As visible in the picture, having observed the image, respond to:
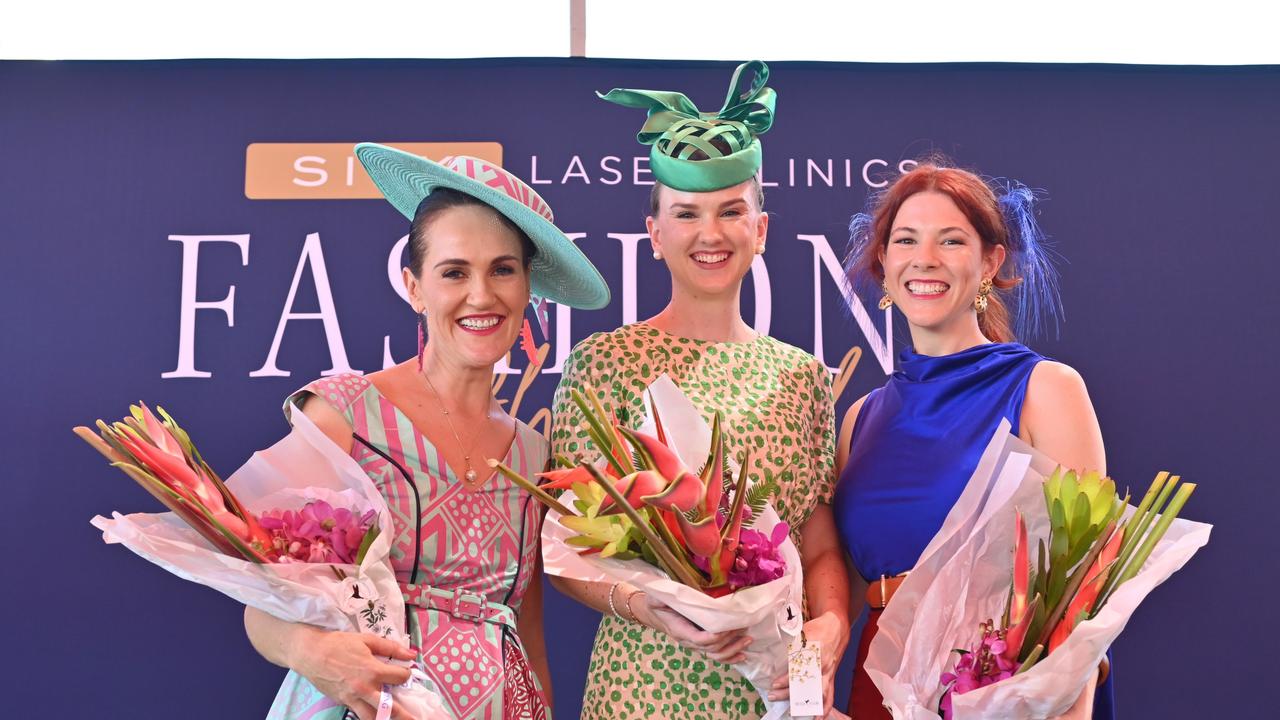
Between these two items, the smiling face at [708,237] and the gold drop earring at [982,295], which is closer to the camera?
the smiling face at [708,237]

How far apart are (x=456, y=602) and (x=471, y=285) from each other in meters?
0.52

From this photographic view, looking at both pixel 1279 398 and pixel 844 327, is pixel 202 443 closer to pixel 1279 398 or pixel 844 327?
pixel 844 327

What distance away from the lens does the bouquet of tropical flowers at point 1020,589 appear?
5.54ft

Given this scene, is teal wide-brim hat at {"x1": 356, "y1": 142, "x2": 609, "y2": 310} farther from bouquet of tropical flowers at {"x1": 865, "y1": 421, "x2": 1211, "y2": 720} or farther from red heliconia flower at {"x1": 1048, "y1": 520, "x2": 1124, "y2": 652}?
red heliconia flower at {"x1": 1048, "y1": 520, "x2": 1124, "y2": 652}

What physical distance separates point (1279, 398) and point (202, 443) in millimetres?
2827

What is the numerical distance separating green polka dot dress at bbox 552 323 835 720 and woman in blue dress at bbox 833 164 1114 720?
122 mm

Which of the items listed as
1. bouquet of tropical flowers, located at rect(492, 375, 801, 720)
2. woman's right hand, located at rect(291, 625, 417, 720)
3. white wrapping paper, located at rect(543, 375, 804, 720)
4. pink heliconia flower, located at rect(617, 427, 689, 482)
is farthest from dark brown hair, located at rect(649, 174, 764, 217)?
woman's right hand, located at rect(291, 625, 417, 720)

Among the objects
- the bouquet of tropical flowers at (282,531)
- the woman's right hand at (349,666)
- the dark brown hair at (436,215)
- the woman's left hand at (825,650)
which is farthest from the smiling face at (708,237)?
the woman's right hand at (349,666)

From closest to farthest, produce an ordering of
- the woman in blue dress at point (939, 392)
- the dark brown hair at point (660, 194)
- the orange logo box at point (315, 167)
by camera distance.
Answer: the woman in blue dress at point (939, 392) → the dark brown hair at point (660, 194) → the orange logo box at point (315, 167)

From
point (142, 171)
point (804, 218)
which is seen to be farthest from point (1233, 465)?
point (142, 171)

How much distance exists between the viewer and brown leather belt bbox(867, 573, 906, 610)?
223 cm

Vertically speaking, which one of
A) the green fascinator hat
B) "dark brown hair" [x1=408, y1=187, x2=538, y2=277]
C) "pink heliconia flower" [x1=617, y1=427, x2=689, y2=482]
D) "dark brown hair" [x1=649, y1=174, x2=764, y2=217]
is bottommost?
"pink heliconia flower" [x1=617, y1=427, x2=689, y2=482]

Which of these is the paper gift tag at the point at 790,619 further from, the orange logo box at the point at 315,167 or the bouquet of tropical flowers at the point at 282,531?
the orange logo box at the point at 315,167

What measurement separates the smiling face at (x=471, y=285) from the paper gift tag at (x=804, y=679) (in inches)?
27.5
